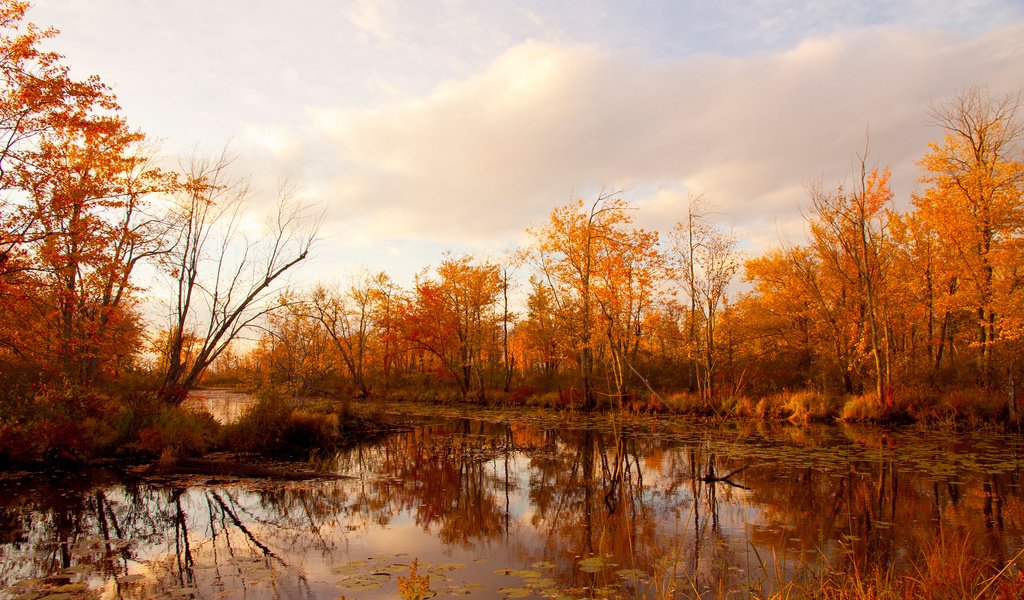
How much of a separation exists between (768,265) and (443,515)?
90.3 feet

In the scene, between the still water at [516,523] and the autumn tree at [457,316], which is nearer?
the still water at [516,523]

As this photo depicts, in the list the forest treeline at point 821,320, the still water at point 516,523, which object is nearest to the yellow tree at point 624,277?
the forest treeline at point 821,320

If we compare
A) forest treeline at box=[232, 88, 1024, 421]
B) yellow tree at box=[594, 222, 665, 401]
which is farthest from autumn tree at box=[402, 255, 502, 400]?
yellow tree at box=[594, 222, 665, 401]

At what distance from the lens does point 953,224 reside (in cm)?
2095

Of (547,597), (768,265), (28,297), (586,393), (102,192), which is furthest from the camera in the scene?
(768,265)

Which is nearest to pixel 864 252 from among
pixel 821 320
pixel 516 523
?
pixel 821 320

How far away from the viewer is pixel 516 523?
27.1ft

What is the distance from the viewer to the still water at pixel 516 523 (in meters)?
5.75

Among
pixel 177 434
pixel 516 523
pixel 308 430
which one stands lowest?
pixel 516 523

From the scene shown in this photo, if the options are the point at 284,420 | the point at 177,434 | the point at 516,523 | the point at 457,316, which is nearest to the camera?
the point at 516,523

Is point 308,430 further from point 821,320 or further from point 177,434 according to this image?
point 821,320

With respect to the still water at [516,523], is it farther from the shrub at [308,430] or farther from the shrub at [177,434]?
the shrub at [308,430]

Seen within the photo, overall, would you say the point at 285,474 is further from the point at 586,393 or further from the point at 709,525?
the point at 586,393

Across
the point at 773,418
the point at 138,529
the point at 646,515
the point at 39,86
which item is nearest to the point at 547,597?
the point at 646,515
